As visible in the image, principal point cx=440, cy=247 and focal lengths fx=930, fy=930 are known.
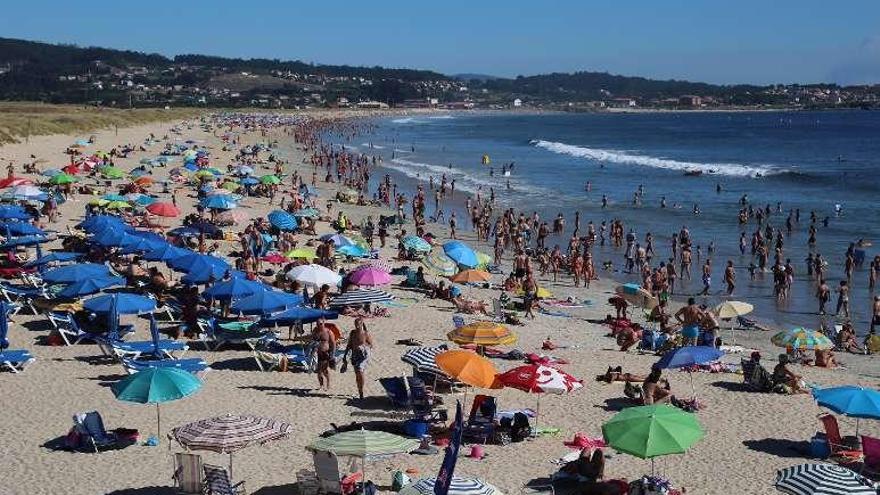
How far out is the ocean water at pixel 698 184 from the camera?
1126 inches

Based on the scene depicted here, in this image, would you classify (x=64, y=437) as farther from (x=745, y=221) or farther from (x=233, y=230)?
(x=745, y=221)

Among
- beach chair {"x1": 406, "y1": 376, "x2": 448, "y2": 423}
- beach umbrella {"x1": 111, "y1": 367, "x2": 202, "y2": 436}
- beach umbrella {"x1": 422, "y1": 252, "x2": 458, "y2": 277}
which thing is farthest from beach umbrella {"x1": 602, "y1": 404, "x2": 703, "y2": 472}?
beach umbrella {"x1": 422, "y1": 252, "x2": 458, "y2": 277}

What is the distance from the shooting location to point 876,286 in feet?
83.4

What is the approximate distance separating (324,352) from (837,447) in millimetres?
6907

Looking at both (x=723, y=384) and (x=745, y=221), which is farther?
(x=745, y=221)

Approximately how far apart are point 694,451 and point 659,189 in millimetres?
40941

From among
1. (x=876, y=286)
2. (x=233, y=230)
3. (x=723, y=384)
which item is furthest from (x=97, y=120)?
(x=723, y=384)

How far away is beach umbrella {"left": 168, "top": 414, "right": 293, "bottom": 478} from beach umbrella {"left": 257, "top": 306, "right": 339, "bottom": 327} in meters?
5.01

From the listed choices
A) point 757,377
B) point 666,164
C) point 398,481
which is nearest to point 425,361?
point 398,481

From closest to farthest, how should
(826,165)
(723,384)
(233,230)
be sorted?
1. (723,384)
2. (233,230)
3. (826,165)

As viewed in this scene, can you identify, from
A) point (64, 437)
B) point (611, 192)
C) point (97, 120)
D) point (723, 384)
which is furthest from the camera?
point (97, 120)

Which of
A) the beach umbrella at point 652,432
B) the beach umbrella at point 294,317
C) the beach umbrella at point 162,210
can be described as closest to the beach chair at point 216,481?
the beach umbrella at point 652,432

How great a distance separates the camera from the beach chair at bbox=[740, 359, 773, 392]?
14161 mm

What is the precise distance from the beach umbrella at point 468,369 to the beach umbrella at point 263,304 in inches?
166
